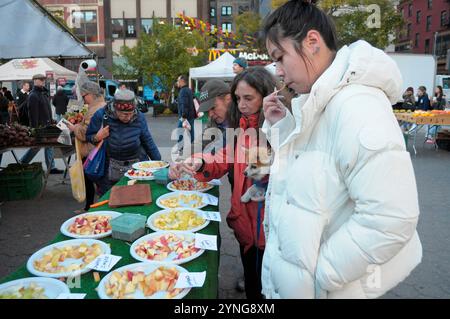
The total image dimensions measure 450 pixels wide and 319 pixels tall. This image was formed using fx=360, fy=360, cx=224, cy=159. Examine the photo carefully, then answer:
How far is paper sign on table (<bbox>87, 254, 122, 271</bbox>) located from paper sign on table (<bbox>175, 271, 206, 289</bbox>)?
356 millimetres

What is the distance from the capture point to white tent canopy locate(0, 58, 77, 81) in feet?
44.7

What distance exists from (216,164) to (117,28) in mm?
38466

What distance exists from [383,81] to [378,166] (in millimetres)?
296

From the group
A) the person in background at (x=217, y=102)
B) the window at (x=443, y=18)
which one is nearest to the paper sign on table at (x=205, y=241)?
the person in background at (x=217, y=102)

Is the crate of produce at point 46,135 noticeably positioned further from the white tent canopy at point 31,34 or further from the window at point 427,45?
the window at point 427,45

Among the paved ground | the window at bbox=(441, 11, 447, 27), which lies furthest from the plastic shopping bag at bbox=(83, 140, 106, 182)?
the window at bbox=(441, 11, 447, 27)

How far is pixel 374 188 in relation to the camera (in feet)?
3.30

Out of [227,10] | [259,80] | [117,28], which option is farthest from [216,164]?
[227,10]

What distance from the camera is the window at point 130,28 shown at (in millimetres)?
36656

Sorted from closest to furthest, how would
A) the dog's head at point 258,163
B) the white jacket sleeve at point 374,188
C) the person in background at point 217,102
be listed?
the white jacket sleeve at point 374,188 < the dog's head at point 258,163 < the person in background at point 217,102

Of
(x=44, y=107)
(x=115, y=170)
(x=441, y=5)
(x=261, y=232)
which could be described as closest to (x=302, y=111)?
(x=261, y=232)

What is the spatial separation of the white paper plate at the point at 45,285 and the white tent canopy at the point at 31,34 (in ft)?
12.9
